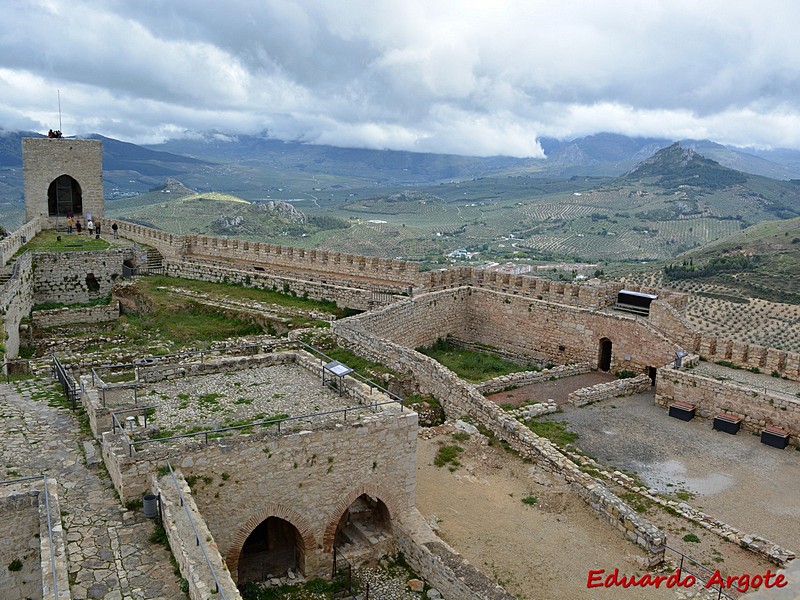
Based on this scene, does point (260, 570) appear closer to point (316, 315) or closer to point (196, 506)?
point (196, 506)

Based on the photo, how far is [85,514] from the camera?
7.17m

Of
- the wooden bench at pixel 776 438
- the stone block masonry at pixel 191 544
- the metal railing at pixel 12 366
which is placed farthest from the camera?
the wooden bench at pixel 776 438

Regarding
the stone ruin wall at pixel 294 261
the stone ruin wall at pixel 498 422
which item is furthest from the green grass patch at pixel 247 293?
the stone ruin wall at pixel 498 422

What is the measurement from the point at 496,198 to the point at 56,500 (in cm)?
14904

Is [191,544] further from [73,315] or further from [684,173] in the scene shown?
[684,173]

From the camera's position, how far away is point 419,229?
95.6 m

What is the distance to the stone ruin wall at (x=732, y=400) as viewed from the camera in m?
13.9

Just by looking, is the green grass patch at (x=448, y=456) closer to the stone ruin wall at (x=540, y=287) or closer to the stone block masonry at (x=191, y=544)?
the stone block masonry at (x=191, y=544)

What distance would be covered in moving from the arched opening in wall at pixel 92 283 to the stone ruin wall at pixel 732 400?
55.5 ft

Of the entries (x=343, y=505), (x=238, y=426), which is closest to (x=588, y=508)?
(x=343, y=505)

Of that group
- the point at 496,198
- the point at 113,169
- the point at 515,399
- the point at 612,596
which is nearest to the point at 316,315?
the point at 515,399

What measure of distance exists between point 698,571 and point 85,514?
763 cm

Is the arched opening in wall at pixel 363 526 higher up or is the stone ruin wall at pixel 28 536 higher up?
the stone ruin wall at pixel 28 536

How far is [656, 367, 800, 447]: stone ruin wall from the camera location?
45.7 feet
